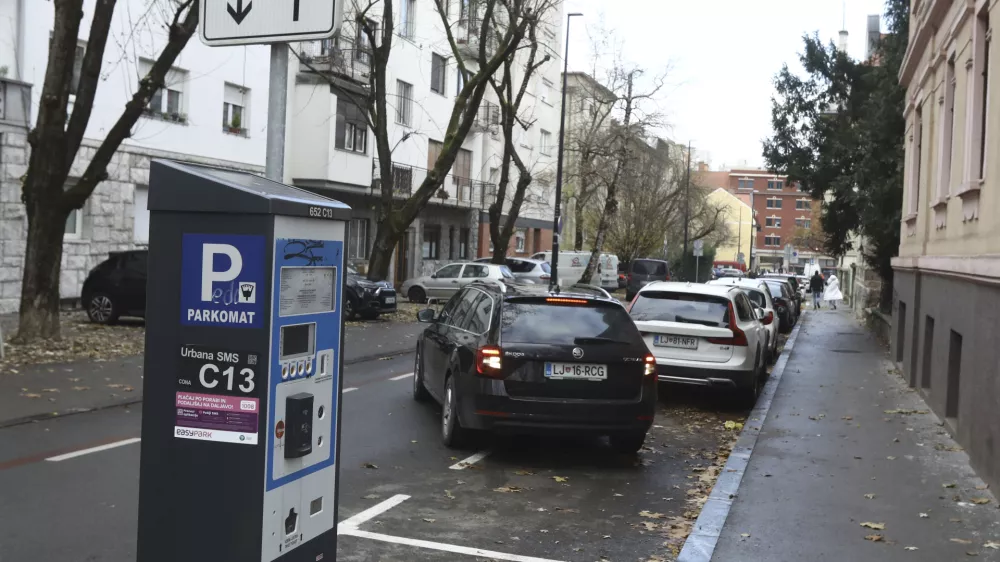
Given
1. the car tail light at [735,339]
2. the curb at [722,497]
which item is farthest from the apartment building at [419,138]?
the curb at [722,497]


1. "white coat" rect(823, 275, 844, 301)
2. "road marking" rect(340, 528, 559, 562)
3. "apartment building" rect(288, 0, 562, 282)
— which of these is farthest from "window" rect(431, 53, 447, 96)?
"road marking" rect(340, 528, 559, 562)

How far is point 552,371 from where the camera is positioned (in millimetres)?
8250

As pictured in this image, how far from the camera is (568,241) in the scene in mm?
60656

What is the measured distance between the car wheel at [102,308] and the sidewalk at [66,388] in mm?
5315

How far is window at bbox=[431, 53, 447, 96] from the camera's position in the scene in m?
39.5

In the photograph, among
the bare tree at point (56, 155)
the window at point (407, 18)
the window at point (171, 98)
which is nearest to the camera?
the bare tree at point (56, 155)

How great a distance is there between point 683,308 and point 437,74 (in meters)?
29.2

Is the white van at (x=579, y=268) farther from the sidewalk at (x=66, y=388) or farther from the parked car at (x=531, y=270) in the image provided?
the sidewalk at (x=66, y=388)

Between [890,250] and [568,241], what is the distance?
3725cm

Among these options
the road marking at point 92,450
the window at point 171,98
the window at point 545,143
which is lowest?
the road marking at point 92,450

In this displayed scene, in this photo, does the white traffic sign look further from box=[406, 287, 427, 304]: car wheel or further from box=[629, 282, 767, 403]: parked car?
box=[406, 287, 427, 304]: car wheel

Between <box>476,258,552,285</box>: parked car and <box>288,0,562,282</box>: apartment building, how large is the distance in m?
4.53

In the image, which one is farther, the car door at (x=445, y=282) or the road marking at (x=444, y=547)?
the car door at (x=445, y=282)

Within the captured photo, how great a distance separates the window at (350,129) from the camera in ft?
103
